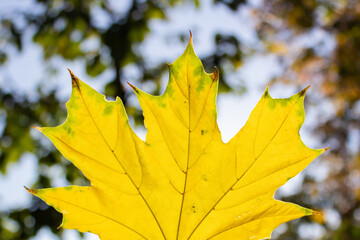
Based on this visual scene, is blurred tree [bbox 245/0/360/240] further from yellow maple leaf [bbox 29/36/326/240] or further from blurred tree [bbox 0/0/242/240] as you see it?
yellow maple leaf [bbox 29/36/326/240]

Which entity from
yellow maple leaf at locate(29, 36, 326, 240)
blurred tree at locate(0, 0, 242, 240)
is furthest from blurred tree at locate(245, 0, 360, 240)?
yellow maple leaf at locate(29, 36, 326, 240)

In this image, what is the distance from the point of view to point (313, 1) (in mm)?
5293

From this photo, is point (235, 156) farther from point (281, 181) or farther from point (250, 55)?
point (250, 55)

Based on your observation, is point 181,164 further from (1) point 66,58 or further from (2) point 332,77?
(2) point 332,77

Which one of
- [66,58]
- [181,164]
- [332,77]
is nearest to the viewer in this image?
[181,164]

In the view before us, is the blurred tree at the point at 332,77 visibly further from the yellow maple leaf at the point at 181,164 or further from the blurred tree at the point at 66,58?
the yellow maple leaf at the point at 181,164

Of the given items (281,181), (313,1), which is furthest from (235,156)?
(313,1)

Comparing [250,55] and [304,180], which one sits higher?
[304,180]

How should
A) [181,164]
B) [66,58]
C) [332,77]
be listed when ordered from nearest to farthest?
1. [181,164]
2. [66,58]
3. [332,77]

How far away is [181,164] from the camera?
664 millimetres

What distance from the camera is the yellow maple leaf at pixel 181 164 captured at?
0.63m

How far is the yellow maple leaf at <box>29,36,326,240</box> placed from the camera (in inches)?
24.8

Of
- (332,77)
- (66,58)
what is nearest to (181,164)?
(66,58)

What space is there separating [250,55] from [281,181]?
3.32m
